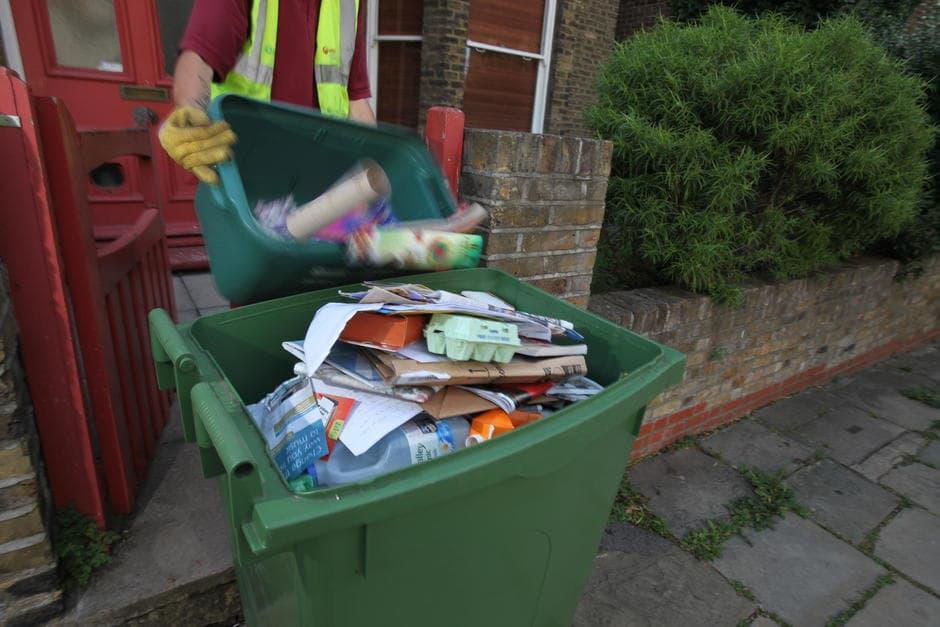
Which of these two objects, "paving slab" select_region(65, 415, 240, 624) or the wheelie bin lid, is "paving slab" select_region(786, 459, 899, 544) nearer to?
the wheelie bin lid

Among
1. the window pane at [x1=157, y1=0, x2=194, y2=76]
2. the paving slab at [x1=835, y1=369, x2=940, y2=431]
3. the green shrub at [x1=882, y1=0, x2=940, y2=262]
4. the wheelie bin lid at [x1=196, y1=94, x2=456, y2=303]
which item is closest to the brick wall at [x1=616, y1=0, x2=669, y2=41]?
the green shrub at [x1=882, y1=0, x2=940, y2=262]

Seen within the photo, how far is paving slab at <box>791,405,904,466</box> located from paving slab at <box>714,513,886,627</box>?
2.69 feet

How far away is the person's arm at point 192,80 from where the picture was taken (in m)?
1.52

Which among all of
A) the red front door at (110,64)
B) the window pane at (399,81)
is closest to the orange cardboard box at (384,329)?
the red front door at (110,64)

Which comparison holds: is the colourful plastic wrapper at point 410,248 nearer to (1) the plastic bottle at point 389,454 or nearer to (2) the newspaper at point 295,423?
(2) the newspaper at point 295,423

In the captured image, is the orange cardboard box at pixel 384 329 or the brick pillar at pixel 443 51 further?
the brick pillar at pixel 443 51

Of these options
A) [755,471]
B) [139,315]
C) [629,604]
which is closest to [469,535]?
[629,604]

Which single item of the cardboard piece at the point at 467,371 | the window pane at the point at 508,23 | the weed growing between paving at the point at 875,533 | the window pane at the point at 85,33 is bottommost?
the weed growing between paving at the point at 875,533

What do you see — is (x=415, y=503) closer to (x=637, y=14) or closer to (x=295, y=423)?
(x=295, y=423)

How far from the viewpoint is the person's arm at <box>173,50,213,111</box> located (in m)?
1.52

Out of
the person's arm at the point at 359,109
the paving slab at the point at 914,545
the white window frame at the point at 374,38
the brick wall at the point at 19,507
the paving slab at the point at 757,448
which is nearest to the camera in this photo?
the brick wall at the point at 19,507

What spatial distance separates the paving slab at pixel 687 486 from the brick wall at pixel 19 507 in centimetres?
231

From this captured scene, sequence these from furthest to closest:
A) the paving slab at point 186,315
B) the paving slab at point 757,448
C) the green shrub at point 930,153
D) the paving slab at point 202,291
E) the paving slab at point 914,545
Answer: the green shrub at point 930,153, the paving slab at point 202,291, the paving slab at point 186,315, the paving slab at point 757,448, the paving slab at point 914,545

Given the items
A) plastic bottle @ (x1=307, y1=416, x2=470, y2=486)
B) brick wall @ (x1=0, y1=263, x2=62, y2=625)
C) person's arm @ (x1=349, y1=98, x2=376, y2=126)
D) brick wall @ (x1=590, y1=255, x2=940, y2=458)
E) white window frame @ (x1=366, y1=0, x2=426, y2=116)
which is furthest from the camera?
white window frame @ (x1=366, y1=0, x2=426, y2=116)
